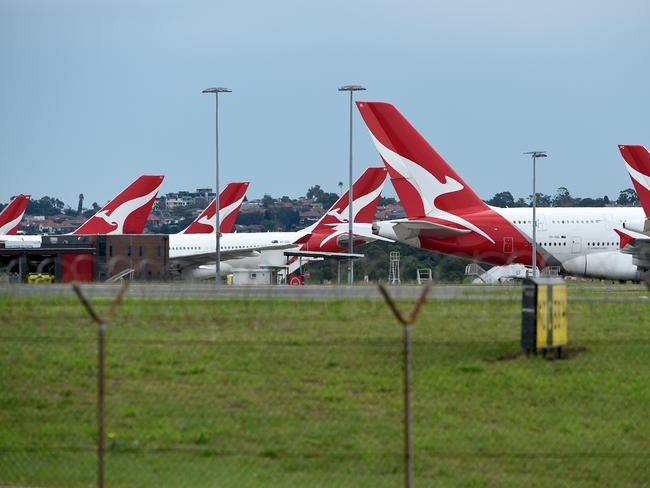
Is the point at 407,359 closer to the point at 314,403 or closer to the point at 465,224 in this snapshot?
the point at 314,403

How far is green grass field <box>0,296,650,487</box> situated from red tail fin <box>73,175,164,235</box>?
167ft

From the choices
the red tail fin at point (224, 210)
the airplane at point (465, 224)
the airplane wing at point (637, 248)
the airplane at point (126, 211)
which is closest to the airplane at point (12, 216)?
the red tail fin at point (224, 210)

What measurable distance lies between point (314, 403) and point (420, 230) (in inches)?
1193

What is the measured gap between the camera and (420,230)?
45.1 m

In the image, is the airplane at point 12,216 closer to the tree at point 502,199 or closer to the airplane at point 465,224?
the airplane at point 465,224

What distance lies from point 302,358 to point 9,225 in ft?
A: 235

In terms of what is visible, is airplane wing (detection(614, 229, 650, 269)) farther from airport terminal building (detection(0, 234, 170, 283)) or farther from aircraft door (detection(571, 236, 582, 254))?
Answer: airport terminal building (detection(0, 234, 170, 283))

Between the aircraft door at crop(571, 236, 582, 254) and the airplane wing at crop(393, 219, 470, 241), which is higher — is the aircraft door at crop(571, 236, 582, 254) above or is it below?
below

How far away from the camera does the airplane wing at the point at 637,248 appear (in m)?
46.8

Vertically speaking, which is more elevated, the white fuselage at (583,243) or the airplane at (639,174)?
the airplane at (639,174)

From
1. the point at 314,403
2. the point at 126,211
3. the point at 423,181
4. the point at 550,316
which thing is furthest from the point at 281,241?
the point at 314,403

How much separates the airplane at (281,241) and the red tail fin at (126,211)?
100 inches

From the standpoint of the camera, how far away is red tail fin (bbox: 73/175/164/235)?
6925cm

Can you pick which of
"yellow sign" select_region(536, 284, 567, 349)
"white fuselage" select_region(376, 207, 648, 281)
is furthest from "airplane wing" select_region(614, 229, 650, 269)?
"yellow sign" select_region(536, 284, 567, 349)
